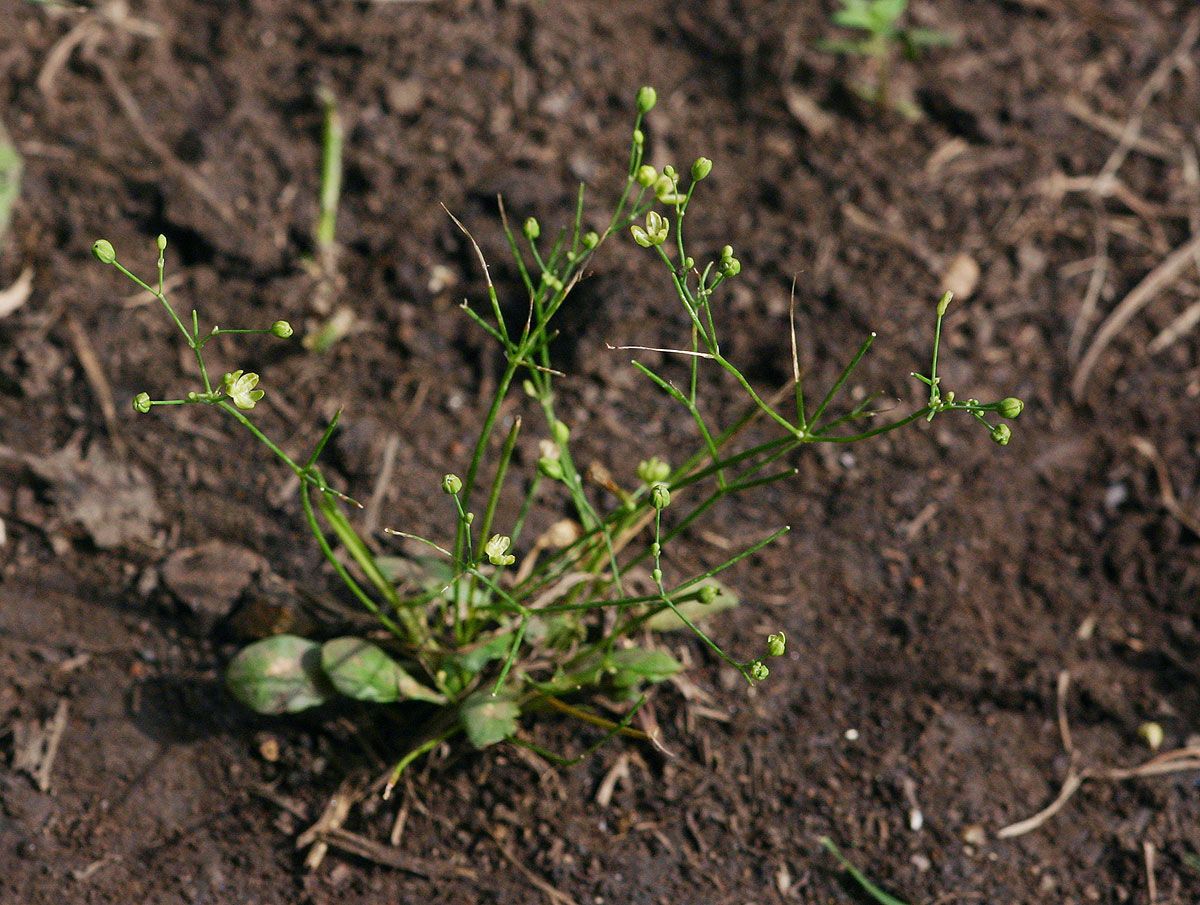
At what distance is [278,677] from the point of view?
2221 mm

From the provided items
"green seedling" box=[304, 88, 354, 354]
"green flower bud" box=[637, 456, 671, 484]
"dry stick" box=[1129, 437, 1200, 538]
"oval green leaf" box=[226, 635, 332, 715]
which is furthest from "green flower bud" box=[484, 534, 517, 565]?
"dry stick" box=[1129, 437, 1200, 538]

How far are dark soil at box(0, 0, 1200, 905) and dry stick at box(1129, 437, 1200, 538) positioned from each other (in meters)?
0.02

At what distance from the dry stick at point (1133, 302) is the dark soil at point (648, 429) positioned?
3 centimetres

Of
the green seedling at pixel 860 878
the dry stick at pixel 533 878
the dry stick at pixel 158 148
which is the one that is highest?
the dry stick at pixel 158 148

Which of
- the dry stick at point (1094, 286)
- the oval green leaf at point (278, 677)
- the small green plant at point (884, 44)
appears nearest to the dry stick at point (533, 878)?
the oval green leaf at point (278, 677)

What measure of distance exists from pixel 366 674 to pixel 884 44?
2.28m

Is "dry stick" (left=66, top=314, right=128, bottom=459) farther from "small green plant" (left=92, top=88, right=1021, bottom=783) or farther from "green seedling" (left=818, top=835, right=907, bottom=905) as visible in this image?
"green seedling" (left=818, top=835, right=907, bottom=905)

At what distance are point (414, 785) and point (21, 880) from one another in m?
0.72

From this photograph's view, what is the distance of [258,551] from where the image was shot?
8.22ft

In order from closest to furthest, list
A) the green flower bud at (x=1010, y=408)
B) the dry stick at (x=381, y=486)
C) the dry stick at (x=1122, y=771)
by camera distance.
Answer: the green flower bud at (x=1010, y=408) → the dry stick at (x=1122, y=771) → the dry stick at (x=381, y=486)

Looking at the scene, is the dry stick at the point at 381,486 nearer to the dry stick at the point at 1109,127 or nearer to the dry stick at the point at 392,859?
the dry stick at the point at 392,859

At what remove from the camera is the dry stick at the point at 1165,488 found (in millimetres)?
2725

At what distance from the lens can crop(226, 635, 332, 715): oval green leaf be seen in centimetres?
221

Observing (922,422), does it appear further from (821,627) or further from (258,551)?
(258,551)
